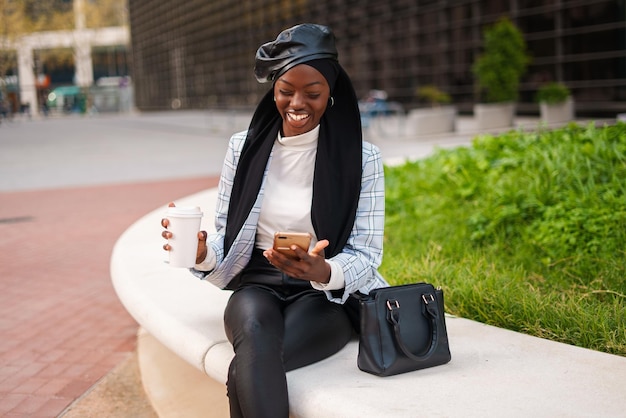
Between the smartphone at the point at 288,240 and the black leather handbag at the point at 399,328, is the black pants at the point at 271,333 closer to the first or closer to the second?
the black leather handbag at the point at 399,328

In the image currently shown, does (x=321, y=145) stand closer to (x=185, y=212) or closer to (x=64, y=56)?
(x=185, y=212)

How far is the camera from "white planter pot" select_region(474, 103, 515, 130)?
764 inches

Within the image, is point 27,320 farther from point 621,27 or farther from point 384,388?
point 621,27

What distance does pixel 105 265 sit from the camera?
274 inches

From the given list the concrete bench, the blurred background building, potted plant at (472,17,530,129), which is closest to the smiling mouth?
the concrete bench

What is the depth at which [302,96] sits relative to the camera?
9.65 ft

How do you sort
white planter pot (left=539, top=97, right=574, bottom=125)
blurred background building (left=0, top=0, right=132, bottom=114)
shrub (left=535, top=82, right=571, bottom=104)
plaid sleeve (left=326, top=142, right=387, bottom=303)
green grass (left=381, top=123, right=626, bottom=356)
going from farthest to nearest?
1. blurred background building (left=0, top=0, right=132, bottom=114)
2. white planter pot (left=539, top=97, right=574, bottom=125)
3. shrub (left=535, top=82, right=571, bottom=104)
4. green grass (left=381, top=123, right=626, bottom=356)
5. plaid sleeve (left=326, top=142, right=387, bottom=303)

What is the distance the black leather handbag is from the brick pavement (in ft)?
5.85

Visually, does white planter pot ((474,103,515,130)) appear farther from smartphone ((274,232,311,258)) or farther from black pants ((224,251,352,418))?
smartphone ((274,232,311,258))

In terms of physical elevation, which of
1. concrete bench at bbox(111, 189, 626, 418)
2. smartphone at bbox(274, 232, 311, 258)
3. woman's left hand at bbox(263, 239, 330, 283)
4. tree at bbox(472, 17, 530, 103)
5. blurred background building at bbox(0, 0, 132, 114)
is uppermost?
blurred background building at bbox(0, 0, 132, 114)

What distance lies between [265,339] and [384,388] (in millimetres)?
427

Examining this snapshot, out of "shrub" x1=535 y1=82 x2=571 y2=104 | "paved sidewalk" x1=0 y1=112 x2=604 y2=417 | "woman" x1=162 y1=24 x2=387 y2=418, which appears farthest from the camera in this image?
"shrub" x1=535 y1=82 x2=571 y2=104

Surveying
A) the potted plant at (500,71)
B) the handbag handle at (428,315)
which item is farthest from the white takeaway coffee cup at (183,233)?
the potted plant at (500,71)

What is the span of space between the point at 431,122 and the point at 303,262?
725 inches
